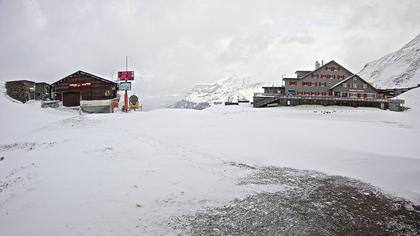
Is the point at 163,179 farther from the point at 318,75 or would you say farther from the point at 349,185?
the point at 318,75

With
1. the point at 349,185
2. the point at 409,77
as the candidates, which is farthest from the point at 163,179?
the point at 409,77

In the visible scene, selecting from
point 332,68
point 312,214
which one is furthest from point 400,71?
point 312,214

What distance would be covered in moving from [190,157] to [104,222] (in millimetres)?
6171

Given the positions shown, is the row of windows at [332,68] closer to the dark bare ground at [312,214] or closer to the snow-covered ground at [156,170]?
the snow-covered ground at [156,170]

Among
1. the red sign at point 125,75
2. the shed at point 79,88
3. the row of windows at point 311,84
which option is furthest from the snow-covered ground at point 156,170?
the shed at point 79,88

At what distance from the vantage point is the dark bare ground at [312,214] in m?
5.18

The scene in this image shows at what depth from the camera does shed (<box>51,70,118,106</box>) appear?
48.8m

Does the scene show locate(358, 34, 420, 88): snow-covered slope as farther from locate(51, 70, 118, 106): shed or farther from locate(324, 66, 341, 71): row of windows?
locate(51, 70, 118, 106): shed

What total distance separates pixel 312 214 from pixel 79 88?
5313 centimetres

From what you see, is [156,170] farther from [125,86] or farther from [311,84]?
[311,84]

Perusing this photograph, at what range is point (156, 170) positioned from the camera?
9.38 metres

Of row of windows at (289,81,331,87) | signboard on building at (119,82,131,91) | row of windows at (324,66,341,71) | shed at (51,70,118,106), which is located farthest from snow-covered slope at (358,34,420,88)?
shed at (51,70,118,106)

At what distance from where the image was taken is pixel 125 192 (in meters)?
7.19

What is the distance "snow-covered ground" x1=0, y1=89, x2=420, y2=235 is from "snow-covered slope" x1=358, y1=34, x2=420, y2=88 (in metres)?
100
